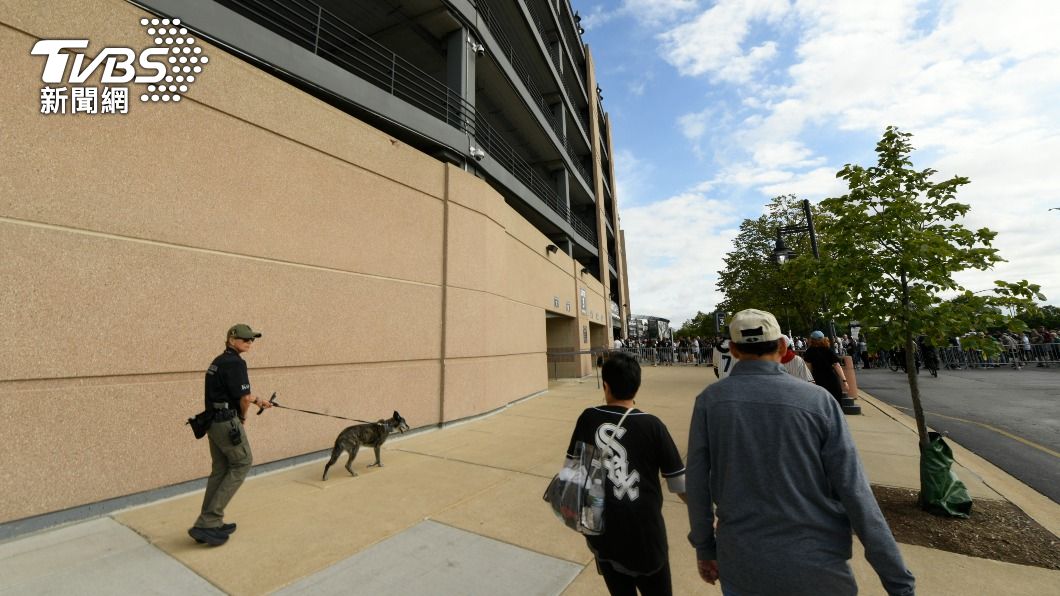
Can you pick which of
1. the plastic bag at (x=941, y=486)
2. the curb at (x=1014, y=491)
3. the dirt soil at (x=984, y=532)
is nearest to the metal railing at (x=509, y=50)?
the plastic bag at (x=941, y=486)

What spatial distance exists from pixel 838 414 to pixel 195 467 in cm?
632

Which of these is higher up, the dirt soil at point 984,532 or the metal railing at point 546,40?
the metal railing at point 546,40

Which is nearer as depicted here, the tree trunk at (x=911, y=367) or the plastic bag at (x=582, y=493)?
the plastic bag at (x=582, y=493)

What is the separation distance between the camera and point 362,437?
5.29m

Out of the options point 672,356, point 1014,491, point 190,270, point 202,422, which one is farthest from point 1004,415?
point 672,356

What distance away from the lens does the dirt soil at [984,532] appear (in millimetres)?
3057

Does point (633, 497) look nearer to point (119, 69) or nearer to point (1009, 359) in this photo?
point (119, 69)

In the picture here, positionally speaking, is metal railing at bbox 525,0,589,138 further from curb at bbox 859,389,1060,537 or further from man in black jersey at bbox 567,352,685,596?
man in black jersey at bbox 567,352,685,596

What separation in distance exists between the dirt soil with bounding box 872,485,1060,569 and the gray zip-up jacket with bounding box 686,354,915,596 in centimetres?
298

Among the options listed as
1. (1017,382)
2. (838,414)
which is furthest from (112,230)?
(1017,382)

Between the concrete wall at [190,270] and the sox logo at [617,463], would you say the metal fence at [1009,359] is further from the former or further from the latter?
the sox logo at [617,463]

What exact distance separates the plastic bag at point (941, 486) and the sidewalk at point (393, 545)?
1.97ft

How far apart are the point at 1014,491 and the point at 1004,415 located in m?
6.09

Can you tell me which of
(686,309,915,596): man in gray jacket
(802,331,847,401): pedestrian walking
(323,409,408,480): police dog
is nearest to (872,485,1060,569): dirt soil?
(802,331,847,401): pedestrian walking
